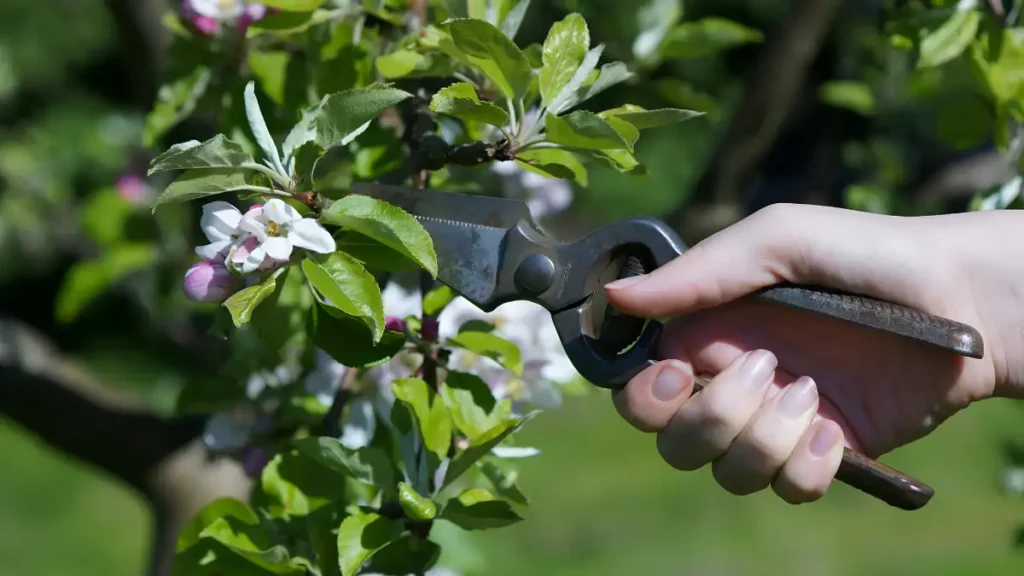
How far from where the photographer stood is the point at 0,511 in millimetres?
4344

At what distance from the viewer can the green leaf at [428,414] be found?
1053 mm

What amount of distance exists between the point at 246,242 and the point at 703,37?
31.1 inches

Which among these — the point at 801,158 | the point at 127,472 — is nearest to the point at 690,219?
the point at 127,472

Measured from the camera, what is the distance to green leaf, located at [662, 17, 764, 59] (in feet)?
4.77

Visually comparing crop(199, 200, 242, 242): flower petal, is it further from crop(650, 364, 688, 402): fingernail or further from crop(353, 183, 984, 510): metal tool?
crop(650, 364, 688, 402): fingernail

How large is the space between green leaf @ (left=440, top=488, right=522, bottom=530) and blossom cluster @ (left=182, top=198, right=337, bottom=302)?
11.1 inches

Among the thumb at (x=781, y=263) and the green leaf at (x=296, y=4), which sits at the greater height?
the green leaf at (x=296, y=4)

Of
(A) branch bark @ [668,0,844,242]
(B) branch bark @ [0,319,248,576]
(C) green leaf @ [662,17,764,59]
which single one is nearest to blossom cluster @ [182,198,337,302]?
(C) green leaf @ [662,17,764,59]

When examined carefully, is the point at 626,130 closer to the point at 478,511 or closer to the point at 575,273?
the point at 575,273

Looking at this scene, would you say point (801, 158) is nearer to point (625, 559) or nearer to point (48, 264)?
point (625, 559)

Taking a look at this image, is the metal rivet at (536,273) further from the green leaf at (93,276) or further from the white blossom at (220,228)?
the green leaf at (93,276)

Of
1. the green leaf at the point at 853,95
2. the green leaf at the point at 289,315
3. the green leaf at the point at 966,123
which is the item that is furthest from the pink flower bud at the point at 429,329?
the green leaf at the point at 853,95

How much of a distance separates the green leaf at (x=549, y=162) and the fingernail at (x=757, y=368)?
26cm

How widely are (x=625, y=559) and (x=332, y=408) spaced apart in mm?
2590
